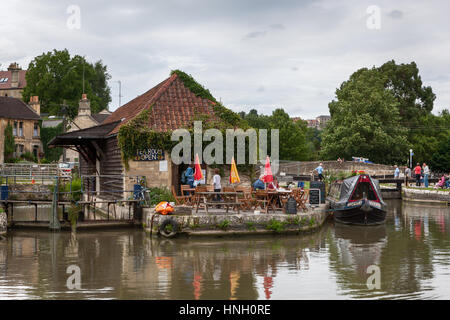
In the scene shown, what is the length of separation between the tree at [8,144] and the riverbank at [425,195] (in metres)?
36.4

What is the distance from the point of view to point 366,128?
51.6m

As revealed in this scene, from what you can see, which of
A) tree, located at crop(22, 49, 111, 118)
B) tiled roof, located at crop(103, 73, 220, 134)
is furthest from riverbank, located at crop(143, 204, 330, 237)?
tree, located at crop(22, 49, 111, 118)

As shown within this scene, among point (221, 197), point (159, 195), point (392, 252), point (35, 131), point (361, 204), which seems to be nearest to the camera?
point (392, 252)

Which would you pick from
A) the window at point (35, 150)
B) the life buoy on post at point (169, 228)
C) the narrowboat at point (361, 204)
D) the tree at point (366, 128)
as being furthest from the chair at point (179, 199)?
the window at point (35, 150)

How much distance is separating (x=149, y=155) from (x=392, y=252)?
10621 mm

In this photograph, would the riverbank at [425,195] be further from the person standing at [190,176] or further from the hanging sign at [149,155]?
the hanging sign at [149,155]

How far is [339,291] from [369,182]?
13.0 metres

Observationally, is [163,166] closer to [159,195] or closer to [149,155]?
[149,155]

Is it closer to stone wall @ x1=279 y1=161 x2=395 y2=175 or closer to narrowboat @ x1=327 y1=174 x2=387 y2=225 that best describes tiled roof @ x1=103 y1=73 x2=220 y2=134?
narrowboat @ x1=327 y1=174 x2=387 y2=225

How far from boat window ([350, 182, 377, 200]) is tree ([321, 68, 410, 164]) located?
1156 inches

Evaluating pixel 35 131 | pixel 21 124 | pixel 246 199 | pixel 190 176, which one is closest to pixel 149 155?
pixel 190 176

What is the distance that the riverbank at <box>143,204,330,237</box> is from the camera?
17.6 metres

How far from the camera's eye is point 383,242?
18.0m
